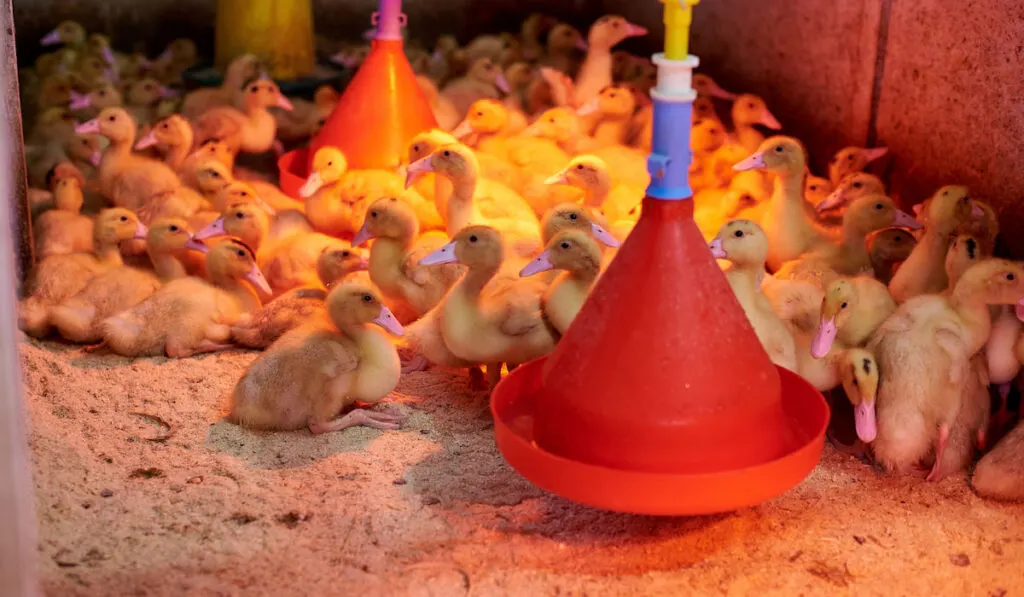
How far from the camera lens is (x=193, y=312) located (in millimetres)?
4664

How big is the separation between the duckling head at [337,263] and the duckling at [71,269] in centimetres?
85

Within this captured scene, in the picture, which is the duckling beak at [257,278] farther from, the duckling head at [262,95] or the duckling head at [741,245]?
the duckling head at [262,95]

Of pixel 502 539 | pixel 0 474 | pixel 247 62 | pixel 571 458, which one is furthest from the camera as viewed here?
pixel 247 62

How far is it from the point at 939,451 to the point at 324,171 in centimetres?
294

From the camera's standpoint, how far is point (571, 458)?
3152 mm

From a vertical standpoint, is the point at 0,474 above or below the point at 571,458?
above

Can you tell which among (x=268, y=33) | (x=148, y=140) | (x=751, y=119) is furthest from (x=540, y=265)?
(x=268, y=33)

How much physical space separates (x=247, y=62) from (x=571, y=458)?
439cm

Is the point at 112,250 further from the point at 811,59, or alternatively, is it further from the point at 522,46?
the point at 522,46

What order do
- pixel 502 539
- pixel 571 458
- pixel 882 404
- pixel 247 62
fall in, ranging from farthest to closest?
pixel 247 62
pixel 882 404
pixel 502 539
pixel 571 458

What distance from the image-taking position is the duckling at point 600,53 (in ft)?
23.2

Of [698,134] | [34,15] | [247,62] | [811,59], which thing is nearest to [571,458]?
[698,134]

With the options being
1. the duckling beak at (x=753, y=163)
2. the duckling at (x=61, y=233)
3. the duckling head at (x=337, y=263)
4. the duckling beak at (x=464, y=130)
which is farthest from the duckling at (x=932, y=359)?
the duckling at (x=61, y=233)

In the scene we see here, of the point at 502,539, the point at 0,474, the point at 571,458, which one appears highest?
the point at 0,474
